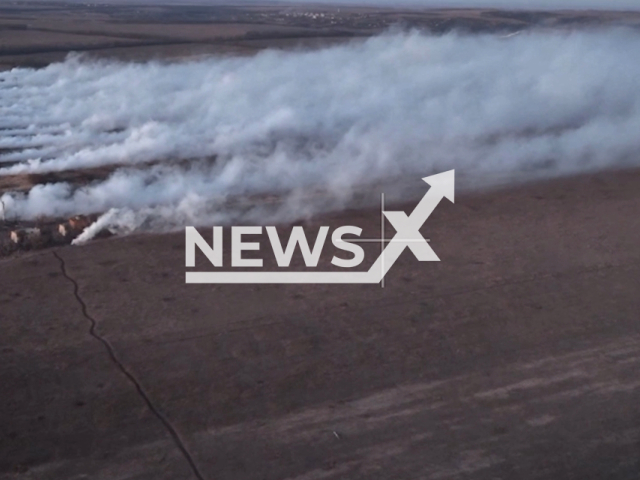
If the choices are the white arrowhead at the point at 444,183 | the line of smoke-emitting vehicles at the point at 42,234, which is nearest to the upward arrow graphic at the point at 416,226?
the white arrowhead at the point at 444,183

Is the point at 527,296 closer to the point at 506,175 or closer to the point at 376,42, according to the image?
the point at 506,175

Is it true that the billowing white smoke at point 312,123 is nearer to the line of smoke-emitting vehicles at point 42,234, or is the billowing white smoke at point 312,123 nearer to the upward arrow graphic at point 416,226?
the line of smoke-emitting vehicles at point 42,234

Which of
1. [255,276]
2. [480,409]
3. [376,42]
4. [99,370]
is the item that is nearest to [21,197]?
[255,276]

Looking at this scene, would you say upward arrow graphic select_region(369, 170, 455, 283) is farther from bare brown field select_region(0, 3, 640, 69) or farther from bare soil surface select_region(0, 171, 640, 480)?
bare brown field select_region(0, 3, 640, 69)

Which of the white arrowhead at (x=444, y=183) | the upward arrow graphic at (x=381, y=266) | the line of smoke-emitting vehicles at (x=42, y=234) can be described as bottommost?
the line of smoke-emitting vehicles at (x=42, y=234)

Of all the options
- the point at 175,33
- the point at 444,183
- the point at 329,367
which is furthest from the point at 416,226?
the point at 175,33

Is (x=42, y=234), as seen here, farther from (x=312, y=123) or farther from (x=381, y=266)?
(x=312, y=123)

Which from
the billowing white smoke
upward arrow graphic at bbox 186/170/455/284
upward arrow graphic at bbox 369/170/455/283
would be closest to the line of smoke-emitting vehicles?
the billowing white smoke
